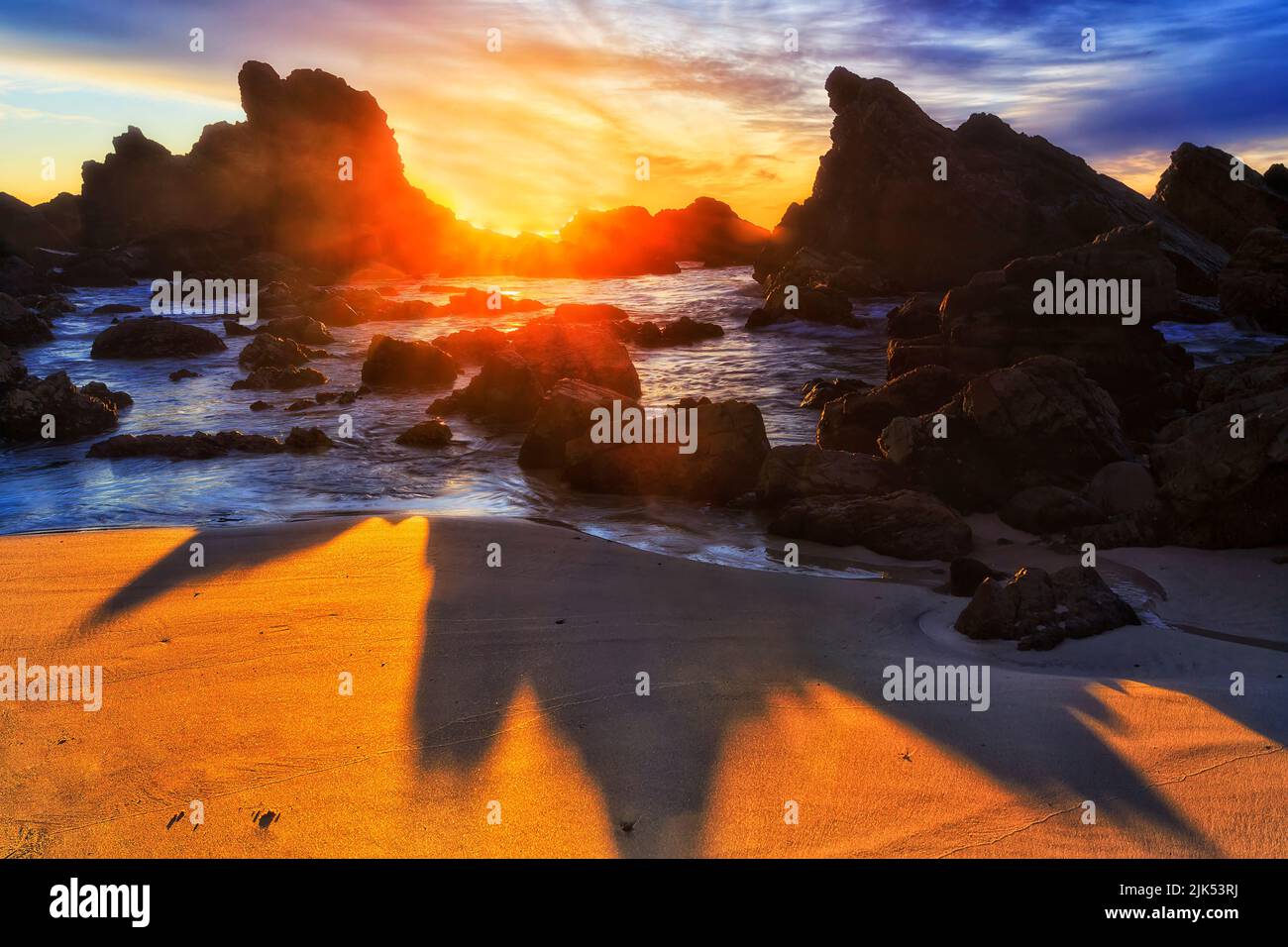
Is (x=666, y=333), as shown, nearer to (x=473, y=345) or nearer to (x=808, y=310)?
(x=808, y=310)

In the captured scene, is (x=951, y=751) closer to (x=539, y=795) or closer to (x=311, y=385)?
(x=539, y=795)

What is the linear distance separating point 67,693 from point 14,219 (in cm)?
7898

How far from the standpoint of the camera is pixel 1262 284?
23828 mm

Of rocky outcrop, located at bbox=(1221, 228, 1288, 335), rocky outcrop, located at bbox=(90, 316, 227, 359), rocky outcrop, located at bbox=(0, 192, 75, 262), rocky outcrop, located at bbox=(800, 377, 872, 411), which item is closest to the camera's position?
rocky outcrop, located at bbox=(800, 377, 872, 411)

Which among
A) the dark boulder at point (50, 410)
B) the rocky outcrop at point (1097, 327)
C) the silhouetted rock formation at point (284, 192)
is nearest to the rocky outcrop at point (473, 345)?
the dark boulder at point (50, 410)

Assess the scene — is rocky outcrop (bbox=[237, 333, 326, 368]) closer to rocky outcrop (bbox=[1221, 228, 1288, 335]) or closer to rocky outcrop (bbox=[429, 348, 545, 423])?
rocky outcrop (bbox=[429, 348, 545, 423])

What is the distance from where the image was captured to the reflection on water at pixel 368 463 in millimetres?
9523

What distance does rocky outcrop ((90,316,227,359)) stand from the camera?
2403cm

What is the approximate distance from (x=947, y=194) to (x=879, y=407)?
103ft

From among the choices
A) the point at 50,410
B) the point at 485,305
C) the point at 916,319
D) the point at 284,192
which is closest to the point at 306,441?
the point at 50,410

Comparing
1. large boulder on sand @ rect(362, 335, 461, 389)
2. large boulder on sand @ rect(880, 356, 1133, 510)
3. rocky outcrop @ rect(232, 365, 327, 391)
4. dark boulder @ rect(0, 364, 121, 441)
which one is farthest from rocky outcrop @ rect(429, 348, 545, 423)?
large boulder on sand @ rect(880, 356, 1133, 510)

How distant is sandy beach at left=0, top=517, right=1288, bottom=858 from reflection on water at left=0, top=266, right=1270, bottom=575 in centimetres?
241

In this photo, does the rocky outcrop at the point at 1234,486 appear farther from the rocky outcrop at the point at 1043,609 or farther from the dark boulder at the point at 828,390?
the dark boulder at the point at 828,390

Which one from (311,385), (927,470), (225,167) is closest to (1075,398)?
(927,470)
